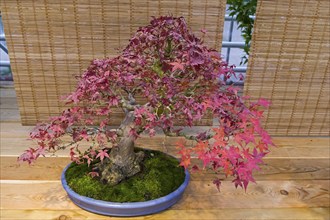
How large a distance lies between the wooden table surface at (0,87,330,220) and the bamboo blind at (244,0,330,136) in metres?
0.27

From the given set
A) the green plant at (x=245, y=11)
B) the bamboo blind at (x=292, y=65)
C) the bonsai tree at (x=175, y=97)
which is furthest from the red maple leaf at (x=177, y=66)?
the green plant at (x=245, y=11)

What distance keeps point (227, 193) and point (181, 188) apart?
274 mm

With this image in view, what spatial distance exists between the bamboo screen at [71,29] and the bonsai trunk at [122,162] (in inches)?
24.1

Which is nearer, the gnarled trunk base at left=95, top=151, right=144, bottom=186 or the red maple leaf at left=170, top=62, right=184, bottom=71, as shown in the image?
the red maple leaf at left=170, top=62, right=184, bottom=71

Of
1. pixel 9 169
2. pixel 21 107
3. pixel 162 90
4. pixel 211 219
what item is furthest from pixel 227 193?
pixel 21 107

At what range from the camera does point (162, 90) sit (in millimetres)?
1211

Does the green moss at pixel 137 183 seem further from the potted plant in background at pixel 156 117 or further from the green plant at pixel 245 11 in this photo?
the green plant at pixel 245 11

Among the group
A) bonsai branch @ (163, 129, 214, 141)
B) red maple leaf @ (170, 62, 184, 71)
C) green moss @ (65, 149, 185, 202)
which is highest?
red maple leaf @ (170, 62, 184, 71)

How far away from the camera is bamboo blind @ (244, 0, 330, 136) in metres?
1.80

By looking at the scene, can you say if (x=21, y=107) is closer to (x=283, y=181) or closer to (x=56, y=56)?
(x=56, y=56)

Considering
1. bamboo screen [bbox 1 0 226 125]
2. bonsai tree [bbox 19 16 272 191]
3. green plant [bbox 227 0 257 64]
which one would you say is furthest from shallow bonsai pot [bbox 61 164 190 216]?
green plant [bbox 227 0 257 64]

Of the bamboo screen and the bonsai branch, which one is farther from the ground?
the bamboo screen

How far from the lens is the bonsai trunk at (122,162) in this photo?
4.56 ft

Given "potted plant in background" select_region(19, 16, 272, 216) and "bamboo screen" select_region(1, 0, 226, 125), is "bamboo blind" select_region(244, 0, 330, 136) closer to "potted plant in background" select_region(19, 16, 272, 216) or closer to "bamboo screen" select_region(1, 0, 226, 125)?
"bamboo screen" select_region(1, 0, 226, 125)
